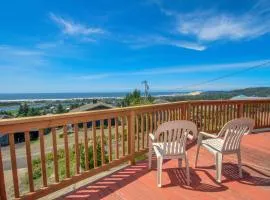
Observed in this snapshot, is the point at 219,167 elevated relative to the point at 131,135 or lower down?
lower down

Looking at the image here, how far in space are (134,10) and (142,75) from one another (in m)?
41.2

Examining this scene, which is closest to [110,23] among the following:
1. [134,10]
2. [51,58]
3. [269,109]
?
[134,10]

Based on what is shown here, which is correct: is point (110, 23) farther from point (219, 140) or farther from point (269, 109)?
point (219, 140)

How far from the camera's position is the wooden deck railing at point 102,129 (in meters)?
2.19

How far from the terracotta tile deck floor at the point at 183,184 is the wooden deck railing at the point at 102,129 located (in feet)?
0.84

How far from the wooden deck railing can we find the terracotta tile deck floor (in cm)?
26

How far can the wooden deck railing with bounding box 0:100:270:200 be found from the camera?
2189 millimetres

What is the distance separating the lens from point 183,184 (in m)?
2.90

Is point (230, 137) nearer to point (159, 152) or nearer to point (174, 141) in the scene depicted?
point (174, 141)

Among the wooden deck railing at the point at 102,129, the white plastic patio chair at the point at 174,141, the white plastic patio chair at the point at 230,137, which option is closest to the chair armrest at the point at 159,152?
the white plastic patio chair at the point at 174,141

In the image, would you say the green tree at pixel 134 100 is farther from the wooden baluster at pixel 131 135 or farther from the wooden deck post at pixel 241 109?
the wooden baluster at pixel 131 135

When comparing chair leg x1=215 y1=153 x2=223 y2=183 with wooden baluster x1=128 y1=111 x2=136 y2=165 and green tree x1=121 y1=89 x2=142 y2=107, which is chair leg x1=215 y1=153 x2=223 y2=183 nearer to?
wooden baluster x1=128 y1=111 x2=136 y2=165

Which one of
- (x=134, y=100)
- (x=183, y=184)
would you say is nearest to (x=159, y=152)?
(x=183, y=184)

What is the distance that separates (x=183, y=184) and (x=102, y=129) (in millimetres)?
1347
